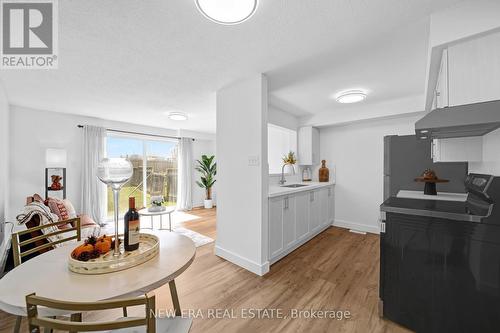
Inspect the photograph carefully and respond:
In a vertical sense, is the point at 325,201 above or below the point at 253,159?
below

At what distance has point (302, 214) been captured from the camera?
299cm

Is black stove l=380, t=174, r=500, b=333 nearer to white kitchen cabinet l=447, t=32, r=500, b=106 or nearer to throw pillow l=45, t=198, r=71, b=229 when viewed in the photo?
white kitchen cabinet l=447, t=32, r=500, b=106

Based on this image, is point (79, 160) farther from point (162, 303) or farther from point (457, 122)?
point (457, 122)

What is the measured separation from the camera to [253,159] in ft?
7.62

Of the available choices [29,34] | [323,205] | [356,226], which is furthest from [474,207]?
[29,34]

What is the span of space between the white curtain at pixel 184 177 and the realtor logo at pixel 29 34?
3647mm

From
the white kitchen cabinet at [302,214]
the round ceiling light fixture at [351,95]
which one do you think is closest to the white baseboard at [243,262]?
the white kitchen cabinet at [302,214]

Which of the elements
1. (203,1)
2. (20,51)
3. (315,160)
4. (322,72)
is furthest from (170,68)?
(315,160)

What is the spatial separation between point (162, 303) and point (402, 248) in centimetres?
211

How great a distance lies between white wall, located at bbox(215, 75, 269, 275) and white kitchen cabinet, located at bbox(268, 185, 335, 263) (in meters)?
0.21

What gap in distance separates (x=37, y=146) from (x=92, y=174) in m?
0.97

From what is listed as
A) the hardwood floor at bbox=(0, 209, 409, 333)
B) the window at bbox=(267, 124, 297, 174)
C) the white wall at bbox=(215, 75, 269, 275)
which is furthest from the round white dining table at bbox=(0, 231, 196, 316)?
the window at bbox=(267, 124, 297, 174)

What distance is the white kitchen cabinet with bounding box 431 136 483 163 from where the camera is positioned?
5.18 ft

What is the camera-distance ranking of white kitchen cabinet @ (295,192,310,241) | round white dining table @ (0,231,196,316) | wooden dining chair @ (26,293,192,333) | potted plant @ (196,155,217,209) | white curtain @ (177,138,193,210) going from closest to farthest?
1. wooden dining chair @ (26,293,192,333)
2. round white dining table @ (0,231,196,316)
3. white kitchen cabinet @ (295,192,310,241)
4. white curtain @ (177,138,193,210)
5. potted plant @ (196,155,217,209)
